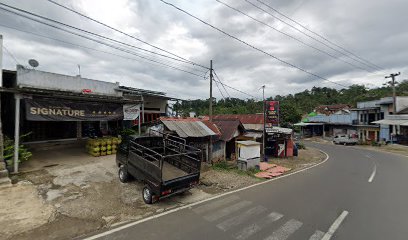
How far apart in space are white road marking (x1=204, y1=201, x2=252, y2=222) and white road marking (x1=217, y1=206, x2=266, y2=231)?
0.37 meters

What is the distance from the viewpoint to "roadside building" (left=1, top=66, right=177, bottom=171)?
1104 centimetres

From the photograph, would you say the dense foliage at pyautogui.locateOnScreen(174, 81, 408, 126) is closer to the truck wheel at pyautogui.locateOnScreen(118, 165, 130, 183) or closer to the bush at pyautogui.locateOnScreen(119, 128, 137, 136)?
the bush at pyautogui.locateOnScreen(119, 128, 137, 136)

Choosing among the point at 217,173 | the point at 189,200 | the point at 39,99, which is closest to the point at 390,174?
the point at 217,173

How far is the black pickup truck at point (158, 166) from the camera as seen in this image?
763 cm

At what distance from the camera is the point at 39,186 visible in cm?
893

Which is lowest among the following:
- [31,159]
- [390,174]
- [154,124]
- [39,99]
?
[390,174]

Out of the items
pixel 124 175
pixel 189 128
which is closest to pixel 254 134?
pixel 189 128

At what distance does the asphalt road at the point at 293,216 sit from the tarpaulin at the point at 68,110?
8.54 meters

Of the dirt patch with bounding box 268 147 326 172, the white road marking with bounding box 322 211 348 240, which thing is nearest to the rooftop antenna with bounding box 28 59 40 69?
the dirt patch with bounding box 268 147 326 172

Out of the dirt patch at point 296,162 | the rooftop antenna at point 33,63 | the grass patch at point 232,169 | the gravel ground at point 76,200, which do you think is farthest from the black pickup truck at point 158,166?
the rooftop antenna at point 33,63

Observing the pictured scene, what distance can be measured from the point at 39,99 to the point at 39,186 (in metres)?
4.60

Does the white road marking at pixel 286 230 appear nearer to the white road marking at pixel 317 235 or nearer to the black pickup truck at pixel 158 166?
the white road marking at pixel 317 235

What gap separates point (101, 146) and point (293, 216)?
470 inches

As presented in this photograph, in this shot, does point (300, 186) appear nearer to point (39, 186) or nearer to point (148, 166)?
point (148, 166)
